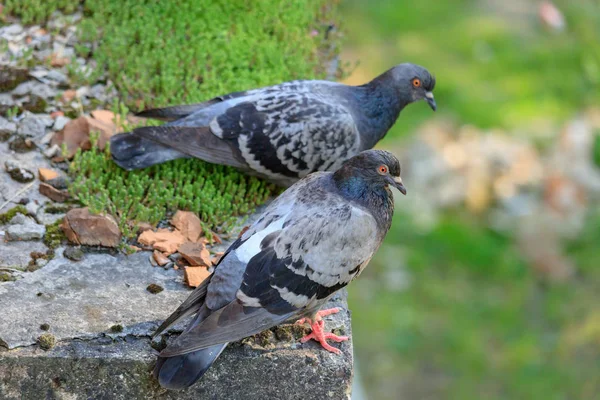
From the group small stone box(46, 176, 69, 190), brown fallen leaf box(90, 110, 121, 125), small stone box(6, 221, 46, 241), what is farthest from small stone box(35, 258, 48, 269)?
brown fallen leaf box(90, 110, 121, 125)

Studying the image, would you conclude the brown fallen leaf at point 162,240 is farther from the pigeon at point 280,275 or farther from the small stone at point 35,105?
the small stone at point 35,105

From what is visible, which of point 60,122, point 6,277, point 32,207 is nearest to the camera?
point 6,277

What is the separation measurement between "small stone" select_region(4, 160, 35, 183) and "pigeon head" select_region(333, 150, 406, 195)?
1.81 meters

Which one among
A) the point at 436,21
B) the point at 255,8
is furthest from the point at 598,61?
the point at 255,8

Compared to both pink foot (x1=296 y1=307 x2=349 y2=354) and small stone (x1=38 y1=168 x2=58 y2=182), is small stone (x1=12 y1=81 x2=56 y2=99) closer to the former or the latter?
small stone (x1=38 y1=168 x2=58 y2=182)

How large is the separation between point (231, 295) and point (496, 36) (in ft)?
20.7

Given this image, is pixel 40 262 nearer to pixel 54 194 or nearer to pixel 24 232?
pixel 24 232

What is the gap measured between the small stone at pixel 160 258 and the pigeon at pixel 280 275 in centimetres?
59

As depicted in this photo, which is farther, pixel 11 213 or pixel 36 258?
pixel 11 213

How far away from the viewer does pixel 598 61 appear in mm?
9125

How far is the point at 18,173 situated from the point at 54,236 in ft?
2.12

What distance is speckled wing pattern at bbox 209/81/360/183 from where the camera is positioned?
16.7ft

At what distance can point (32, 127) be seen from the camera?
5.36 metres

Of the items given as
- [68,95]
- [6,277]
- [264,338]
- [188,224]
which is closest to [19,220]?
[6,277]
